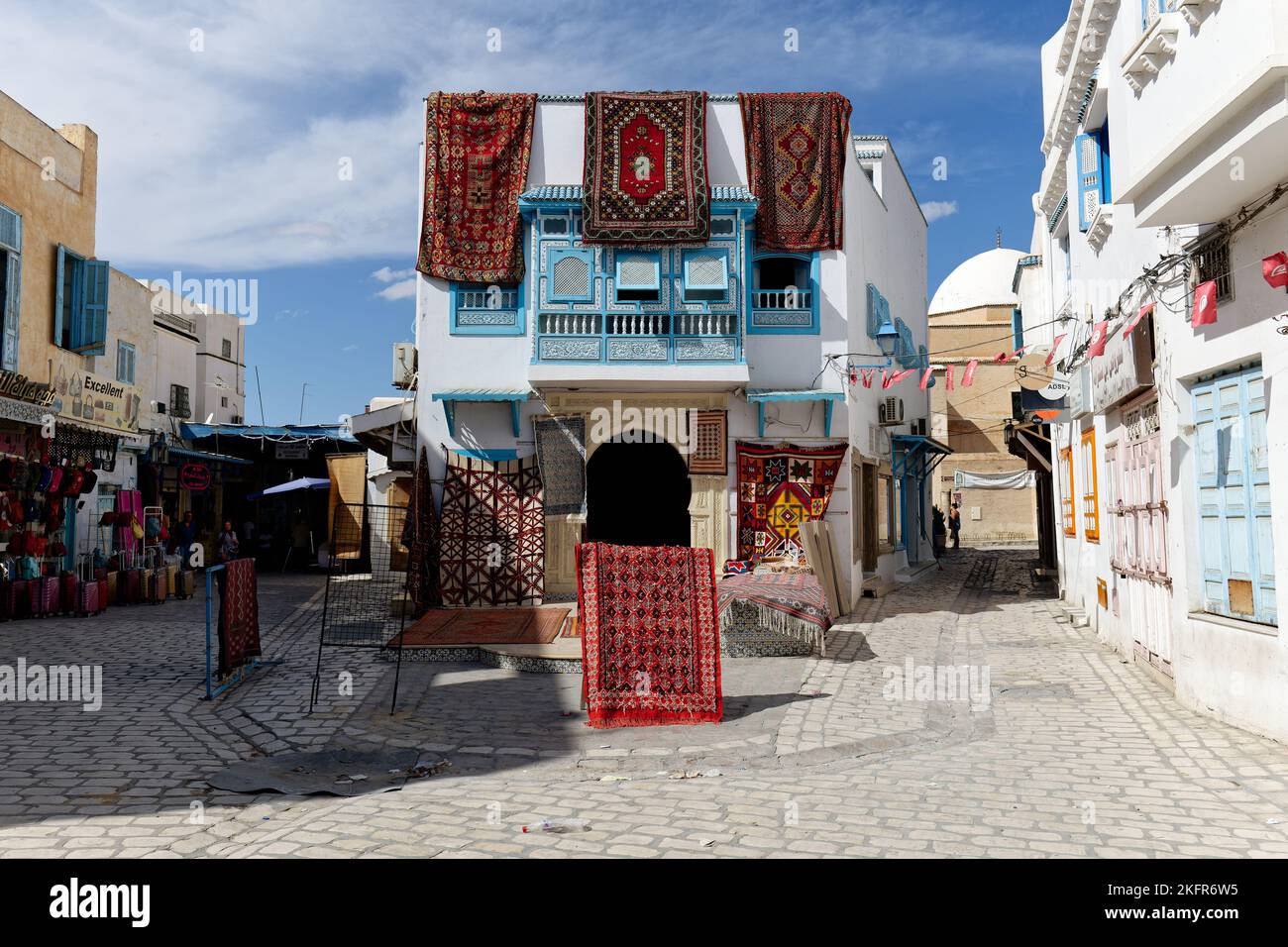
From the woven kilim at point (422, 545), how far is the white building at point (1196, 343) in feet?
30.3

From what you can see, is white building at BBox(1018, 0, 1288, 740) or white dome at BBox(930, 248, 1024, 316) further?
white dome at BBox(930, 248, 1024, 316)

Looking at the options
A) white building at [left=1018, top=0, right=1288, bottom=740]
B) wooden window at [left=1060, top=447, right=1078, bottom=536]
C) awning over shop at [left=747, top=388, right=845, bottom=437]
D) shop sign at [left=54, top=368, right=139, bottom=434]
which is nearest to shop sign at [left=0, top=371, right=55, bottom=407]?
shop sign at [left=54, top=368, right=139, bottom=434]

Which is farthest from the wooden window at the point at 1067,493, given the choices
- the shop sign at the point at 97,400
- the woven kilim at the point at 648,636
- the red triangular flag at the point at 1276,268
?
the shop sign at the point at 97,400

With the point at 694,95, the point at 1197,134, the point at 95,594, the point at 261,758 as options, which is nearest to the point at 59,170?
the point at 95,594

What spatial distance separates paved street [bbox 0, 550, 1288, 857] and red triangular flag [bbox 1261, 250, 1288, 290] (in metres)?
3.06

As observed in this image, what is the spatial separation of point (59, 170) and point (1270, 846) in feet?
61.6

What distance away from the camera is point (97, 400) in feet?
56.1

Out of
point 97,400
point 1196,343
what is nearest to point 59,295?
point 97,400

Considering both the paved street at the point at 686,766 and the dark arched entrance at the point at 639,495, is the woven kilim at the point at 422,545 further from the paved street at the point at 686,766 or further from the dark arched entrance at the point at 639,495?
the dark arched entrance at the point at 639,495

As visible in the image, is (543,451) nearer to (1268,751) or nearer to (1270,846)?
(1268,751)

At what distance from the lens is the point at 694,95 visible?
14688 mm

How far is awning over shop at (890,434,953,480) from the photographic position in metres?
19.9

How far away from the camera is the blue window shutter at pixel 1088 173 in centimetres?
1098

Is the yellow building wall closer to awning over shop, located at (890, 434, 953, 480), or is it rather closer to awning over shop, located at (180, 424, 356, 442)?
awning over shop, located at (180, 424, 356, 442)
